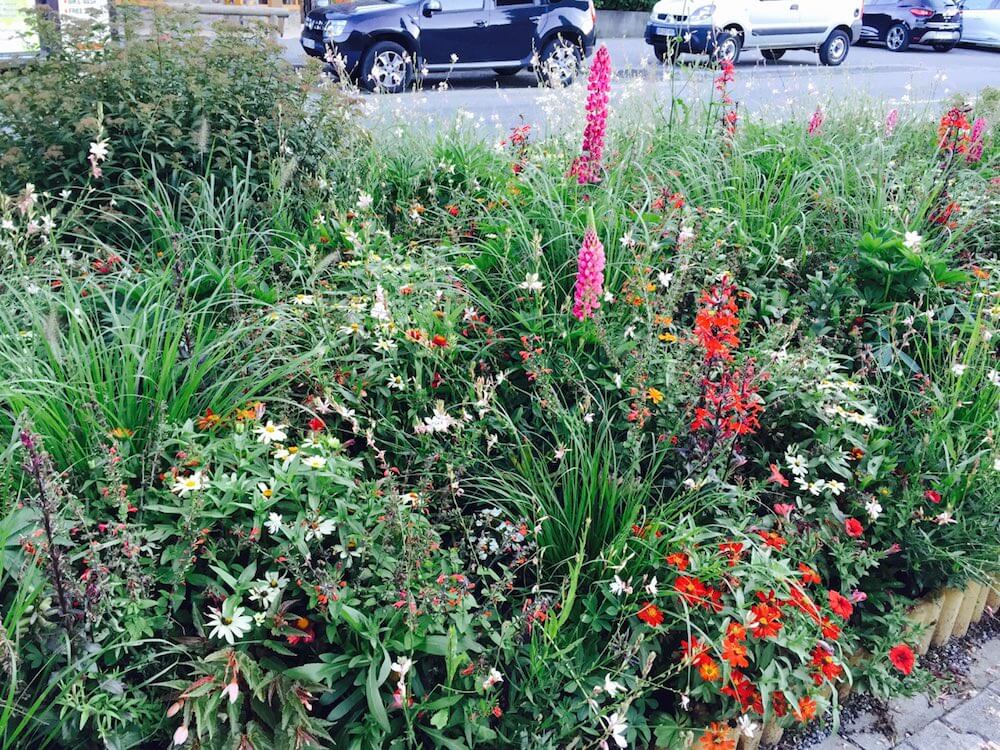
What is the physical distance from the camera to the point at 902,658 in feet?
8.94

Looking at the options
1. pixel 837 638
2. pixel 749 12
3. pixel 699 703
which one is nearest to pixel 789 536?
pixel 837 638

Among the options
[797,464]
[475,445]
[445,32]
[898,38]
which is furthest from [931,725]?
[898,38]

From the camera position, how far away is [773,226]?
13.4 feet

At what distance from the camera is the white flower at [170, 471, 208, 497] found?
2.30 m

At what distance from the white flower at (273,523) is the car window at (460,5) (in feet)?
40.1

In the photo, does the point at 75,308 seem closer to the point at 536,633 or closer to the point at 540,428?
the point at 540,428

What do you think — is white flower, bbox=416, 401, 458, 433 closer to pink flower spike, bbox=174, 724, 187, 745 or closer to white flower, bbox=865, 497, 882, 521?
pink flower spike, bbox=174, 724, 187, 745

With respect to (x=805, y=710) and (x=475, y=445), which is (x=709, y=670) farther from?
(x=475, y=445)

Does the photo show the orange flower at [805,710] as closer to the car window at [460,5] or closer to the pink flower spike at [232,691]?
the pink flower spike at [232,691]

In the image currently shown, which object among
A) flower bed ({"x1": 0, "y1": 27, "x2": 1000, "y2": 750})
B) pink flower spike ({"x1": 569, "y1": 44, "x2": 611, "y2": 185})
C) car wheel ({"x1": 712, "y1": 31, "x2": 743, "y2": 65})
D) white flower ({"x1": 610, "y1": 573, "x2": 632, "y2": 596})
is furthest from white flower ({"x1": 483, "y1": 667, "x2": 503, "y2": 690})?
car wheel ({"x1": 712, "y1": 31, "x2": 743, "y2": 65})

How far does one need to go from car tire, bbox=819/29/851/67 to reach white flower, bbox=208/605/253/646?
19660mm

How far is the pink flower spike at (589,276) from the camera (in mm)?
3043

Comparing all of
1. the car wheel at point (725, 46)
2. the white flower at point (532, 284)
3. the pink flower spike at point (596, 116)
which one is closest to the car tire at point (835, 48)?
the car wheel at point (725, 46)

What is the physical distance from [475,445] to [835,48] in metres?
19.4
